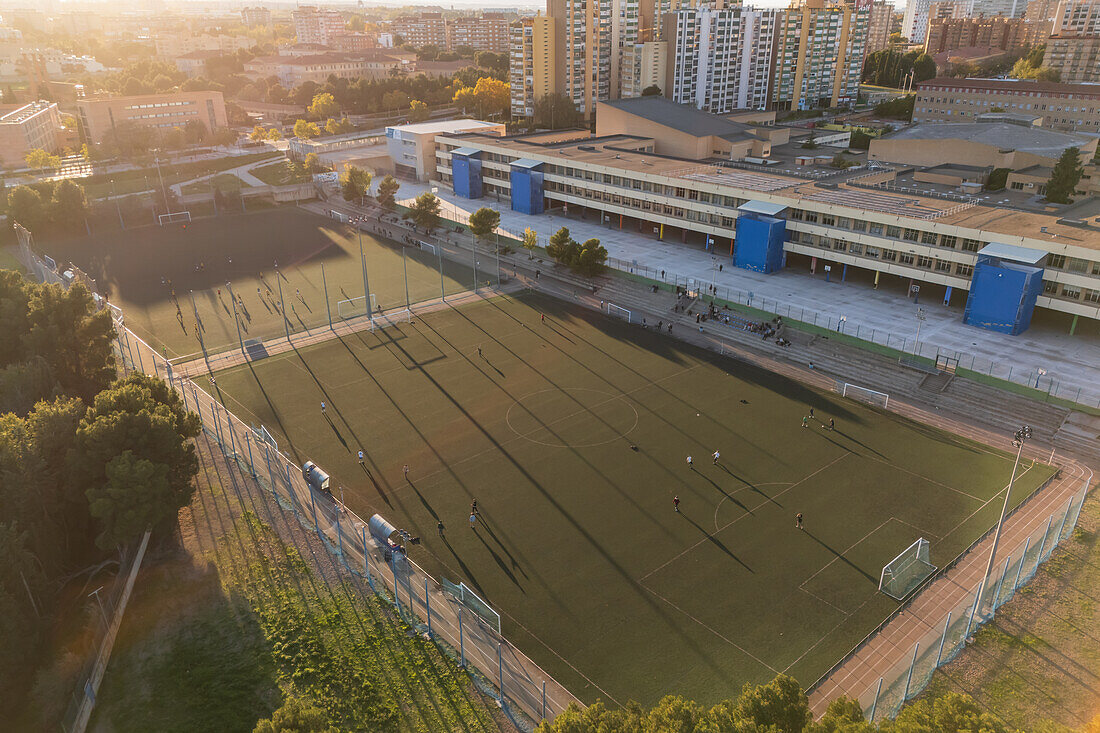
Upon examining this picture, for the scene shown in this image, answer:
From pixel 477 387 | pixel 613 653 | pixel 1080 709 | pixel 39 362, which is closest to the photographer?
pixel 1080 709

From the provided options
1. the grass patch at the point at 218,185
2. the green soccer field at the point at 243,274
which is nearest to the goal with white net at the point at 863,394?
the green soccer field at the point at 243,274

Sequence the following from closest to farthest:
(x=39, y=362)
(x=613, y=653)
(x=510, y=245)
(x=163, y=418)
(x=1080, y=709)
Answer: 1. (x=1080, y=709)
2. (x=613, y=653)
3. (x=163, y=418)
4. (x=39, y=362)
5. (x=510, y=245)

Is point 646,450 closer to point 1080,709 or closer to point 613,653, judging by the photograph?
point 613,653

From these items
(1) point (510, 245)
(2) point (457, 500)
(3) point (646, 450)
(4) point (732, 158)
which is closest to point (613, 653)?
(2) point (457, 500)

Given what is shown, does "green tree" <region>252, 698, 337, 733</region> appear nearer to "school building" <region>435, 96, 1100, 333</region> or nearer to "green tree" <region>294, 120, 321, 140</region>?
"school building" <region>435, 96, 1100, 333</region>

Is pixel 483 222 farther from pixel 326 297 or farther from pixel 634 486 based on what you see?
pixel 634 486

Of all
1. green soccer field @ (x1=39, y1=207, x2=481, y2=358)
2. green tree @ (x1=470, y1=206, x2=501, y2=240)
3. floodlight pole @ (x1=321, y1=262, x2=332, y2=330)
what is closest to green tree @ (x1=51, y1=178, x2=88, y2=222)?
green soccer field @ (x1=39, y1=207, x2=481, y2=358)

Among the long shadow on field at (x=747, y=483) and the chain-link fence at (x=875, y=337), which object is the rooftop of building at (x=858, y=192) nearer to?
the chain-link fence at (x=875, y=337)
